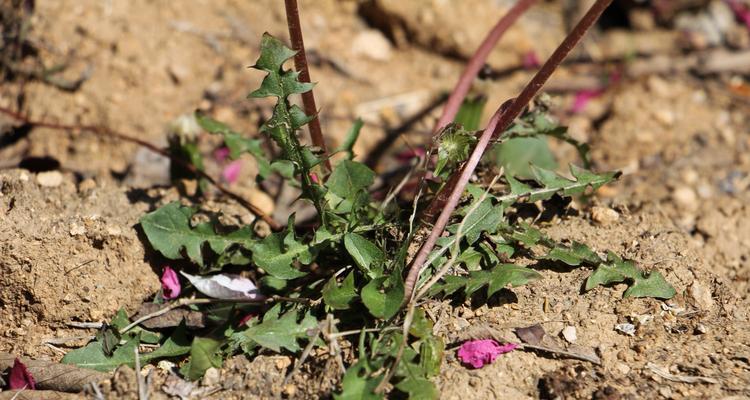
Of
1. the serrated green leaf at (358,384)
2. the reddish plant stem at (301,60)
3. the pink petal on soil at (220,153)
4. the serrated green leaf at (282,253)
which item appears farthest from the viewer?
the pink petal on soil at (220,153)

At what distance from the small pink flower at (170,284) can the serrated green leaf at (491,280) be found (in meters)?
0.94

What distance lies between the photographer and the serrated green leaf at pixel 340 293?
227 centimetres

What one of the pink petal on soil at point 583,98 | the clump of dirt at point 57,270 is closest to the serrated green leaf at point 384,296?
the clump of dirt at point 57,270

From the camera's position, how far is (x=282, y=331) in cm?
227

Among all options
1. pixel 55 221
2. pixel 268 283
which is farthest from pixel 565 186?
pixel 55 221

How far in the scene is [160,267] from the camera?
271cm

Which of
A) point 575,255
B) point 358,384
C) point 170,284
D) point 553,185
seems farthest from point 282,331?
point 553,185

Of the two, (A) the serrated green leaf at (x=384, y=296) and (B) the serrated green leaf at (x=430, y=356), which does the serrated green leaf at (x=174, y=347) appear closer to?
(A) the serrated green leaf at (x=384, y=296)

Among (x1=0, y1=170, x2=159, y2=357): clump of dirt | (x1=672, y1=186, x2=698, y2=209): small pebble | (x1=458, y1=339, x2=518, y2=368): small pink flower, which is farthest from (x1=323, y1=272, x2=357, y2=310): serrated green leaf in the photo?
(x1=672, y1=186, x2=698, y2=209): small pebble

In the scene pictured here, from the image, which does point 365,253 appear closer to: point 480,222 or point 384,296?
point 384,296

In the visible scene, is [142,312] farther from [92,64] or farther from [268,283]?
[92,64]

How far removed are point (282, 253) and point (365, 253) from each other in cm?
31

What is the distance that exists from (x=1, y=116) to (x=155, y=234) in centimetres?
140

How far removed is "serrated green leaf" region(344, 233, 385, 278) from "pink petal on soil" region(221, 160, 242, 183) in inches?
51.3
